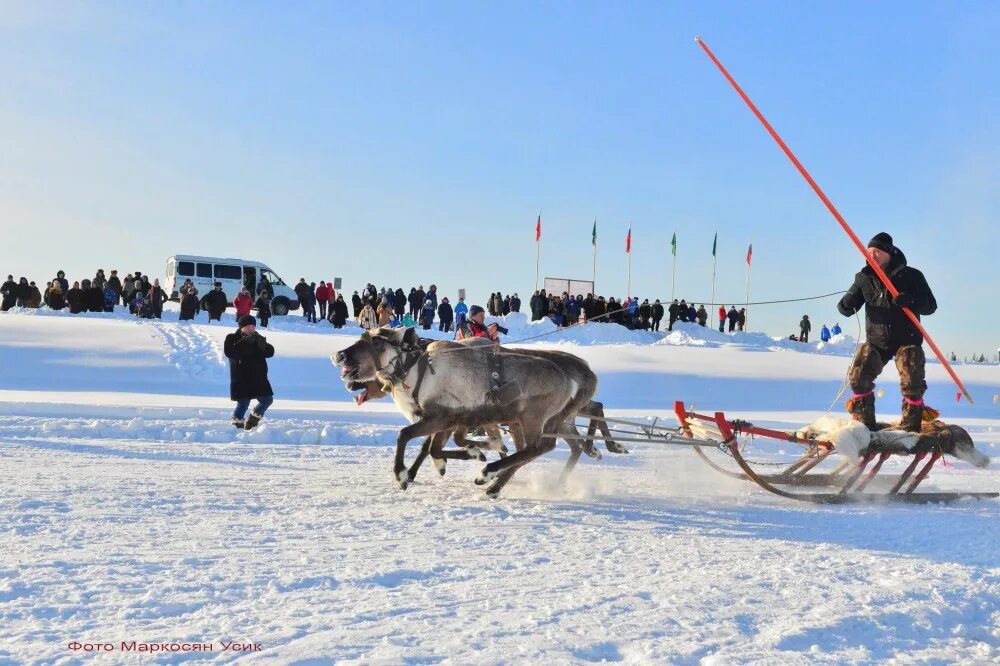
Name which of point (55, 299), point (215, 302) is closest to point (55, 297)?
point (55, 299)

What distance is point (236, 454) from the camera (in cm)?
979

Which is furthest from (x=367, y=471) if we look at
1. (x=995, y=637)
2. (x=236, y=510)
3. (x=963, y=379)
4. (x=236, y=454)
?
(x=963, y=379)

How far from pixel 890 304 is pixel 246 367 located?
25.2ft

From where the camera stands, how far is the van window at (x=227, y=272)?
35281 millimetres

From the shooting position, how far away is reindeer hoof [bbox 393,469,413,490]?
24.6 feet

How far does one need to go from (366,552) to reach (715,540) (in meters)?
2.11

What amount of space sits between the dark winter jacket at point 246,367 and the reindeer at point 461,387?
4.74 metres

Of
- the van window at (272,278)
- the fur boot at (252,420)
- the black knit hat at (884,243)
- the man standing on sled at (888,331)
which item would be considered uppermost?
the van window at (272,278)

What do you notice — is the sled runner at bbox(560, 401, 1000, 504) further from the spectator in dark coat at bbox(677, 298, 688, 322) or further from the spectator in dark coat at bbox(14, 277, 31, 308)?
the spectator in dark coat at bbox(14, 277, 31, 308)

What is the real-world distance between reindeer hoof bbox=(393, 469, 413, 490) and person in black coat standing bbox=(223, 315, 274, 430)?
4.99 meters

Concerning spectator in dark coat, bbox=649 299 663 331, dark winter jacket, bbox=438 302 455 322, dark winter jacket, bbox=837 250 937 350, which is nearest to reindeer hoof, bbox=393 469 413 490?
dark winter jacket, bbox=837 250 937 350

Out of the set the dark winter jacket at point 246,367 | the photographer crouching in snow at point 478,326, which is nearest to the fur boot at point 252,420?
the dark winter jacket at point 246,367

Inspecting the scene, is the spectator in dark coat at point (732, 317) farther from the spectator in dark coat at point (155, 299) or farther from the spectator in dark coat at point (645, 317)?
the spectator in dark coat at point (155, 299)

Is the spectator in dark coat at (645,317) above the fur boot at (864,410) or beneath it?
above
